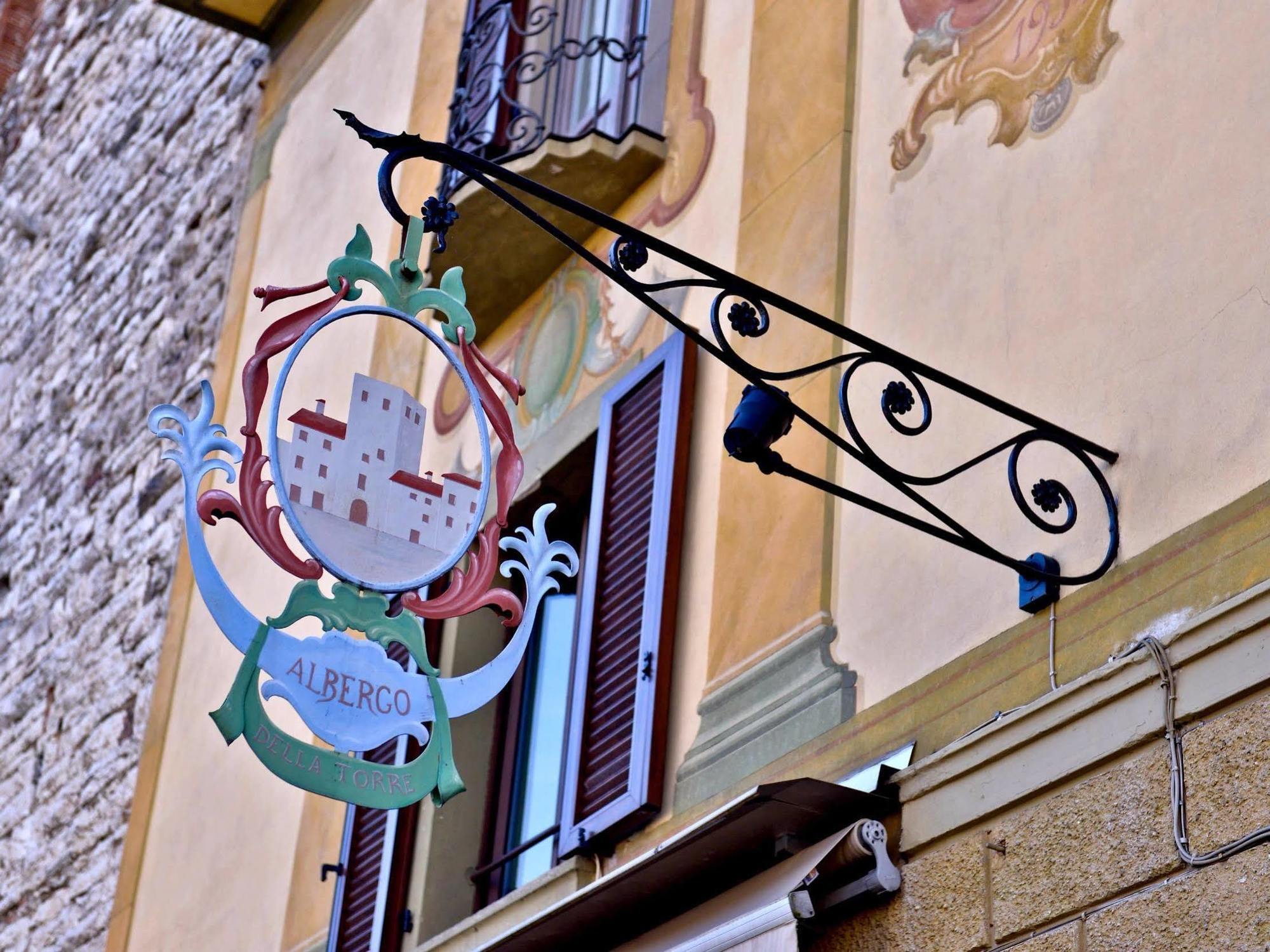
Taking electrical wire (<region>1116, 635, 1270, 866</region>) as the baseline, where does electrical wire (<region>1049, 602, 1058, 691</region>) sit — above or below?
above

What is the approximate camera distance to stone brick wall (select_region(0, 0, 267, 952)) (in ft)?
33.8

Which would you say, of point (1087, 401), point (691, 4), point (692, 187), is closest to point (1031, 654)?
point (1087, 401)

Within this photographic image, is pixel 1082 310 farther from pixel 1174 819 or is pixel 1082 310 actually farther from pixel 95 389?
pixel 95 389

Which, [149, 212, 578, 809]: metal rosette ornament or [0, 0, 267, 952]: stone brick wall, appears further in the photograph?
[0, 0, 267, 952]: stone brick wall

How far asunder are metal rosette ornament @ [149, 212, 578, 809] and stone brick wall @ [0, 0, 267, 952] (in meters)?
5.66

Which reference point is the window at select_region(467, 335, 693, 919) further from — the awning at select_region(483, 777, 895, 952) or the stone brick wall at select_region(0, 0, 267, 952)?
the stone brick wall at select_region(0, 0, 267, 952)

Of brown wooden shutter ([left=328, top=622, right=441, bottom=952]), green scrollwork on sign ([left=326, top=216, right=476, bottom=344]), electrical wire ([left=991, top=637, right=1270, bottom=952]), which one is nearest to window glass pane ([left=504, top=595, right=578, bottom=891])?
brown wooden shutter ([left=328, top=622, right=441, bottom=952])

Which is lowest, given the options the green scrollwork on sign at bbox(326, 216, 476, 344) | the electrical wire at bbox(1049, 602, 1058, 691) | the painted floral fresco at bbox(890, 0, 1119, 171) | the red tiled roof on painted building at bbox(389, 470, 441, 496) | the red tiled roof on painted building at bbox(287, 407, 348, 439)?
the electrical wire at bbox(1049, 602, 1058, 691)

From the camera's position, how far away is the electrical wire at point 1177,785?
3842 mm

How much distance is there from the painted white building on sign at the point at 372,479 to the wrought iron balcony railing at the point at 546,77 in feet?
9.75

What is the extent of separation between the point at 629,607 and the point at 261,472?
204 centimetres

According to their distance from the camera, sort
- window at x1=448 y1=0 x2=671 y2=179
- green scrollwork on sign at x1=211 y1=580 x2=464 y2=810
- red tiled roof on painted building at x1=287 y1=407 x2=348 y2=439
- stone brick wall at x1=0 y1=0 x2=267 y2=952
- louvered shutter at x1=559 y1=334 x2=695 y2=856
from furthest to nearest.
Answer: stone brick wall at x1=0 y1=0 x2=267 y2=952
window at x1=448 y1=0 x2=671 y2=179
louvered shutter at x1=559 y1=334 x2=695 y2=856
red tiled roof on painted building at x1=287 y1=407 x2=348 y2=439
green scrollwork on sign at x1=211 y1=580 x2=464 y2=810

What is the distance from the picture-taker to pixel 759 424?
4.45 metres

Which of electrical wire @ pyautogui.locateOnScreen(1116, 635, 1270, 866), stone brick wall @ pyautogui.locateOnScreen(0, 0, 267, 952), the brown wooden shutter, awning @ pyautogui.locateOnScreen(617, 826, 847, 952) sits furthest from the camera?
stone brick wall @ pyautogui.locateOnScreen(0, 0, 267, 952)
